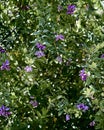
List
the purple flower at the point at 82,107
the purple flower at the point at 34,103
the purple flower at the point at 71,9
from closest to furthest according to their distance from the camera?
the purple flower at the point at 82,107 < the purple flower at the point at 34,103 < the purple flower at the point at 71,9

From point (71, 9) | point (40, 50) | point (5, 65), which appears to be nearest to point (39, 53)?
point (40, 50)

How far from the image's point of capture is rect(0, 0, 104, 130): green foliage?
2.66m

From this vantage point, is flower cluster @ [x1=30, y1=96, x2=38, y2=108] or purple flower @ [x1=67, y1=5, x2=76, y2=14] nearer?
flower cluster @ [x1=30, y1=96, x2=38, y2=108]

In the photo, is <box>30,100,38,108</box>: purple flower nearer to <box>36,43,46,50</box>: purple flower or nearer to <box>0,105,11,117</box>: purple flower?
<box>0,105,11,117</box>: purple flower

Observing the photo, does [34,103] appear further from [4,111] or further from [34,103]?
[4,111]

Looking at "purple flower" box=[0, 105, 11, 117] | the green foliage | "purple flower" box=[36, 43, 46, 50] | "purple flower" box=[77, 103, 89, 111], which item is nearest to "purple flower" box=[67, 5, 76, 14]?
the green foliage

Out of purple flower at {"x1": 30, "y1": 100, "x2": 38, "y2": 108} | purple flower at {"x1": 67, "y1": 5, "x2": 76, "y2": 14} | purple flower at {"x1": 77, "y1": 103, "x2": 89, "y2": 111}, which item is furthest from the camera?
purple flower at {"x1": 67, "y1": 5, "x2": 76, "y2": 14}

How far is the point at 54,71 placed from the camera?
288 cm

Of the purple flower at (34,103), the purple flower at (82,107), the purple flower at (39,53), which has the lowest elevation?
the purple flower at (82,107)

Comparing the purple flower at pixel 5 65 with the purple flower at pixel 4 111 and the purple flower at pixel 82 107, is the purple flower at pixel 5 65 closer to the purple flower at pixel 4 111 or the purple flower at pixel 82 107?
the purple flower at pixel 4 111

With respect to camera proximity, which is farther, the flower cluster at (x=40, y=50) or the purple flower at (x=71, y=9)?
the purple flower at (x=71, y=9)

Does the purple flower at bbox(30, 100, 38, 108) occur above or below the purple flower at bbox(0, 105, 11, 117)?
above

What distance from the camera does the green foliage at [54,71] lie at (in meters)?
2.66

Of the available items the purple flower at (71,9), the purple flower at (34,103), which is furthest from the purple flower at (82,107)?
the purple flower at (71,9)
